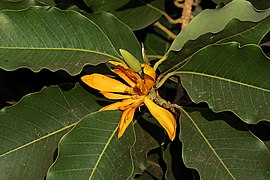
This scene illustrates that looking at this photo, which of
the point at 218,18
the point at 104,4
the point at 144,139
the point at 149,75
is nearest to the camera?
the point at 149,75

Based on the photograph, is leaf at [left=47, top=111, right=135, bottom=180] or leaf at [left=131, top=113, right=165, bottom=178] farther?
leaf at [left=131, top=113, right=165, bottom=178]

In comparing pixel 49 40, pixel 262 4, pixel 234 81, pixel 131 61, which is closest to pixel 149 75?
pixel 131 61

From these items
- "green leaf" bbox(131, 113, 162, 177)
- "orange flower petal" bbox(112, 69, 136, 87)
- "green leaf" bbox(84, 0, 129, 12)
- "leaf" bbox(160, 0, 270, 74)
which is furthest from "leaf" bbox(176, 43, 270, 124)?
"green leaf" bbox(84, 0, 129, 12)

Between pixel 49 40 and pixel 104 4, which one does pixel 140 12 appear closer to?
pixel 104 4

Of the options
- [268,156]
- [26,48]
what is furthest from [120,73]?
[268,156]

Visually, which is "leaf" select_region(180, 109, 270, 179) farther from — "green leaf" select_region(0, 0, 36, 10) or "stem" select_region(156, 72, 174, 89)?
"green leaf" select_region(0, 0, 36, 10)

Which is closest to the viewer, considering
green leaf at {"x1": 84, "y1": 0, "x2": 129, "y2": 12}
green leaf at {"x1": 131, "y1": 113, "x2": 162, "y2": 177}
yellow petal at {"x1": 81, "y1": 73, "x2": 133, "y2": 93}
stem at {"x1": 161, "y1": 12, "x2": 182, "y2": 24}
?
yellow petal at {"x1": 81, "y1": 73, "x2": 133, "y2": 93}
